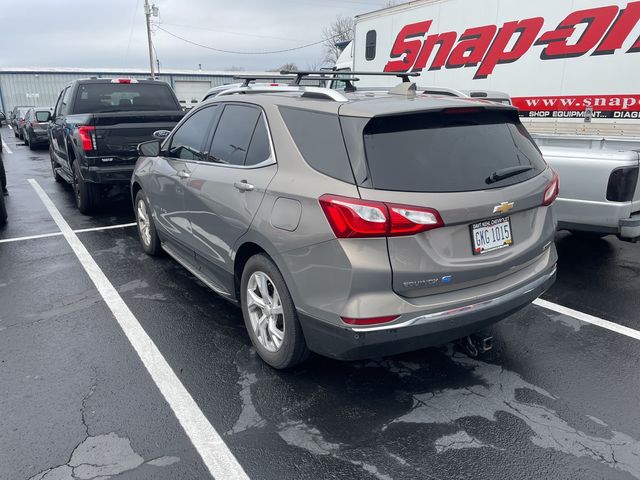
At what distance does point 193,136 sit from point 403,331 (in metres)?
2.75

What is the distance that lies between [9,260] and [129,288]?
6.42 feet

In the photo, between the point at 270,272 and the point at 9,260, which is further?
the point at 9,260

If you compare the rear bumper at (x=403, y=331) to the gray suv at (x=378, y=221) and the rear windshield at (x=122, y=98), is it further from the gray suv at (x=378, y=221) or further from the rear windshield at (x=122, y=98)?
the rear windshield at (x=122, y=98)

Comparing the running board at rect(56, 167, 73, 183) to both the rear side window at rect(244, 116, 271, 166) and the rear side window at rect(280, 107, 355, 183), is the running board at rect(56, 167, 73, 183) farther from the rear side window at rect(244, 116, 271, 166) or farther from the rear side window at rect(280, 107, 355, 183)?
the rear side window at rect(280, 107, 355, 183)

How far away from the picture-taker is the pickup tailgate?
7.06 metres

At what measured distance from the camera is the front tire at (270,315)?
3076 millimetres

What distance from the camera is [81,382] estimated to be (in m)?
3.29

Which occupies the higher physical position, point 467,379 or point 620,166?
point 620,166

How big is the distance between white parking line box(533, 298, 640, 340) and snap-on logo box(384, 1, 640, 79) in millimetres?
5937

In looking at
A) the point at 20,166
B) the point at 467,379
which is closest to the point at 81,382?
the point at 467,379

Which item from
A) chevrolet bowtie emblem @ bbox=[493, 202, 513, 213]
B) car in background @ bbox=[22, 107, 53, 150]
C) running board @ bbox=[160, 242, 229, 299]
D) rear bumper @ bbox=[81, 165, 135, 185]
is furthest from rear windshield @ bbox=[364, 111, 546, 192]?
car in background @ bbox=[22, 107, 53, 150]

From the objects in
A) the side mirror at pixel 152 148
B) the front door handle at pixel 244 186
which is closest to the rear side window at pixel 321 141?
the front door handle at pixel 244 186

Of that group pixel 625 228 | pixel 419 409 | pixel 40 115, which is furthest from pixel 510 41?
pixel 40 115

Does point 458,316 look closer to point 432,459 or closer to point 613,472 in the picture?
point 432,459
